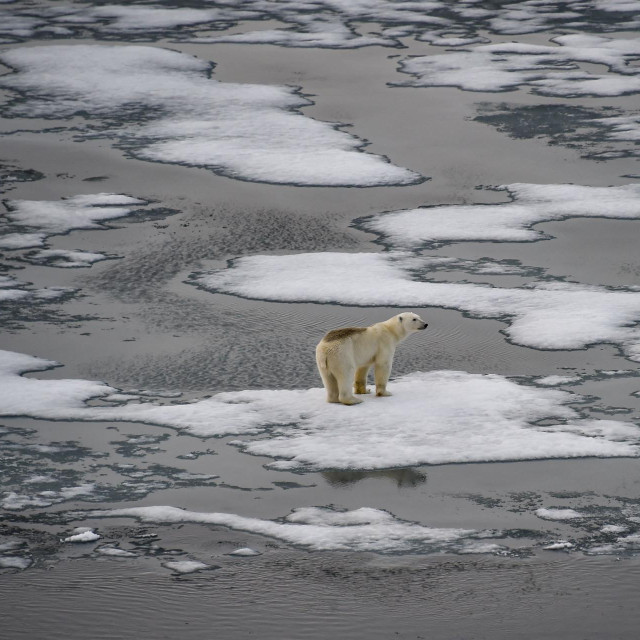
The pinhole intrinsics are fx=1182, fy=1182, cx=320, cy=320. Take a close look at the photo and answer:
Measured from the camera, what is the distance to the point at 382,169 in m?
12.9

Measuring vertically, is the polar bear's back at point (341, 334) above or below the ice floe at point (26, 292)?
above

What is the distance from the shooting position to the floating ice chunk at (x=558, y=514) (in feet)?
19.7

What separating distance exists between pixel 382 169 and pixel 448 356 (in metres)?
4.85

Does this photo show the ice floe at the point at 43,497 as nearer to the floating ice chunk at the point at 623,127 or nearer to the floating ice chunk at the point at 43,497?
the floating ice chunk at the point at 43,497

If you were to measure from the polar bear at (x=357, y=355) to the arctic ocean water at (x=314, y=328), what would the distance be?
0.52 feet

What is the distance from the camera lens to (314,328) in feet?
29.6

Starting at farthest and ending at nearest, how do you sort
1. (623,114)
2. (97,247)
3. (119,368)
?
(623,114) < (97,247) < (119,368)

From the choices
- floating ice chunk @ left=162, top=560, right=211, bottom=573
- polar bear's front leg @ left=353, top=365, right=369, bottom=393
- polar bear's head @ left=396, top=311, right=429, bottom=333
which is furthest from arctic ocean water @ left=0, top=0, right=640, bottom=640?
polar bear's head @ left=396, top=311, right=429, bottom=333

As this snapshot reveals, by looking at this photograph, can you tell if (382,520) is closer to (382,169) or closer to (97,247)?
(97,247)

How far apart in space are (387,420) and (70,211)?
5739mm

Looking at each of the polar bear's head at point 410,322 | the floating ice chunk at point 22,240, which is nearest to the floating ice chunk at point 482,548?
the polar bear's head at point 410,322

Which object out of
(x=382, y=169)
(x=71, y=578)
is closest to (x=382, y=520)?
(x=71, y=578)

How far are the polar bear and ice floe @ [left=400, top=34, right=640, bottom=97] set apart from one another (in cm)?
866

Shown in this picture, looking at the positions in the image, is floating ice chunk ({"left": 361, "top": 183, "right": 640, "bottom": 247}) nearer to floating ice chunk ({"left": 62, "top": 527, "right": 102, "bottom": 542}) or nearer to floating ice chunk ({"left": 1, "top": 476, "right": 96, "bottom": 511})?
floating ice chunk ({"left": 1, "top": 476, "right": 96, "bottom": 511})
